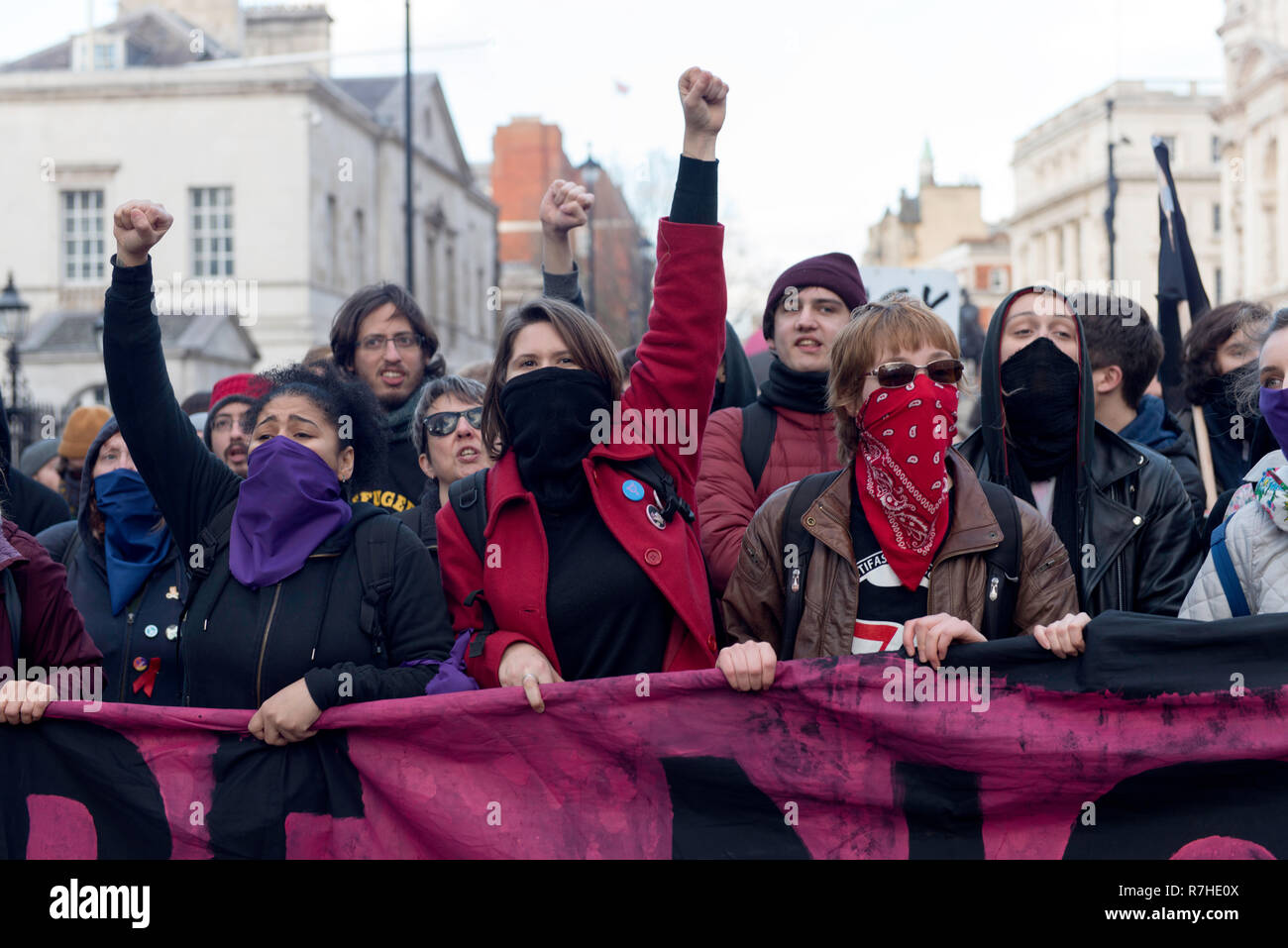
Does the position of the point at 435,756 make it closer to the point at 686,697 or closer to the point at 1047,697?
the point at 686,697

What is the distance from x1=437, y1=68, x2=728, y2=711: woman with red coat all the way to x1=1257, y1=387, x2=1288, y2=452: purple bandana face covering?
4.73 ft

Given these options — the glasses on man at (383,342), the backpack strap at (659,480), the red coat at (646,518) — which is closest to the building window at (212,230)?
the glasses on man at (383,342)

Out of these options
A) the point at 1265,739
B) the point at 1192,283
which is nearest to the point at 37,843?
the point at 1265,739

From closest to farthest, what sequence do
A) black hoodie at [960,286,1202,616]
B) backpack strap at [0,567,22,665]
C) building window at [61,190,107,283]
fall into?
backpack strap at [0,567,22,665], black hoodie at [960,286,1202,616], building window at [61,190,107,283]

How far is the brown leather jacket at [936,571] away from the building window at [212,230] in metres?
38.6

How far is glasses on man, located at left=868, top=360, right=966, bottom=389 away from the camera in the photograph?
356cm

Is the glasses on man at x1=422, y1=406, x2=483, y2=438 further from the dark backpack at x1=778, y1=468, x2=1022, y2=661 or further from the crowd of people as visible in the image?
the dark backpack at x1=778, y1=468, x2=1022, y2=661

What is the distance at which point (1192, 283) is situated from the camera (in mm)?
7051

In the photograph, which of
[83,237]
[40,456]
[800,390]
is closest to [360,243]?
[83,237]

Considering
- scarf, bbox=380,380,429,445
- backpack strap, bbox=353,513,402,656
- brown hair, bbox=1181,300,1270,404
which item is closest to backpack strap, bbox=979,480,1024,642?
backpack strap, bbox=353,513,402,656

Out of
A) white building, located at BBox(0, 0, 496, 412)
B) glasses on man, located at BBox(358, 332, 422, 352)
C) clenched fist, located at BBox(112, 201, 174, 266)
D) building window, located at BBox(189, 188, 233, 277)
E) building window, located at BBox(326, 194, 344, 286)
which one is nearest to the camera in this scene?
clenched fist, located at BBox(112, 201, 174, 266)

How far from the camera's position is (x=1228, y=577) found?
141 inches

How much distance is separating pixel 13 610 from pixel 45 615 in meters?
0.09

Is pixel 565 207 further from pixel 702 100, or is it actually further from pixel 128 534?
pixel 128 534
